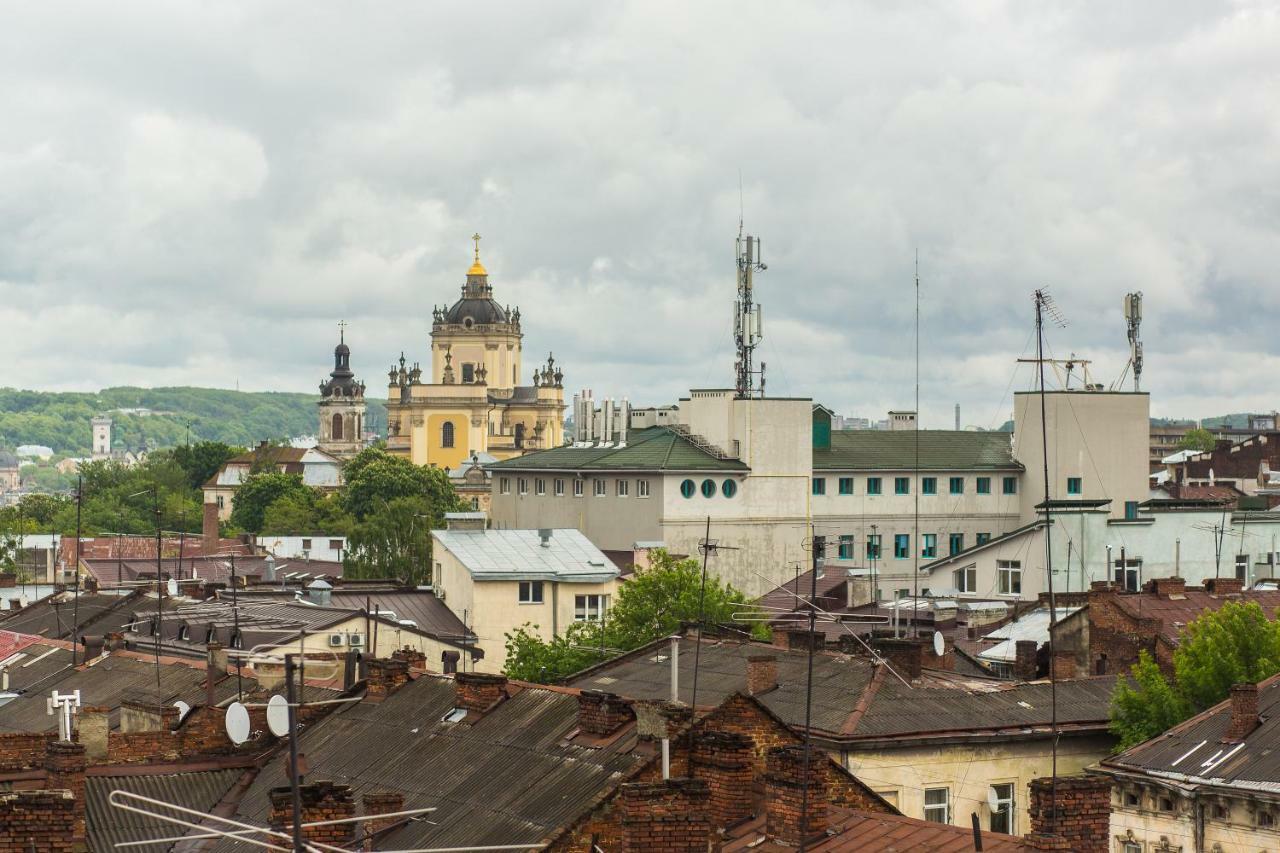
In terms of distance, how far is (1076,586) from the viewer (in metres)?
68.6

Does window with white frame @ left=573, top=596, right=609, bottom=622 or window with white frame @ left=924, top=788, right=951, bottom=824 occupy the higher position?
window with white frame @ left=573, top=596, right=609, bottom=622

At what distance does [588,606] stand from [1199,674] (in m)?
36.6

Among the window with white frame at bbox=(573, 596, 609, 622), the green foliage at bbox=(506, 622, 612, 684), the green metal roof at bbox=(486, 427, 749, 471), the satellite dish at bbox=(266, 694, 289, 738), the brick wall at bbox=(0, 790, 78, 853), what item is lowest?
the green foliage at bbox=(506, 622, 612, 684)

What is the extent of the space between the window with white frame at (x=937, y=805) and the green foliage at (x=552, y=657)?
1992cm

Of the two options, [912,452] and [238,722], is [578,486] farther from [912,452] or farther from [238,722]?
[238,722]

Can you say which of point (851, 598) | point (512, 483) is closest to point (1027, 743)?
point (851, 598)

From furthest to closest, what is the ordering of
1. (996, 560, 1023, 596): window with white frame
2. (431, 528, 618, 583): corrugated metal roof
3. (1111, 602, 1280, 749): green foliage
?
(431, 528, 618, 583): corrugated metal roof → (996, 560, 1023, 596): window with white frame → (1111, 602, 1280, 749): green foliage

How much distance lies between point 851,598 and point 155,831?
42.4 m

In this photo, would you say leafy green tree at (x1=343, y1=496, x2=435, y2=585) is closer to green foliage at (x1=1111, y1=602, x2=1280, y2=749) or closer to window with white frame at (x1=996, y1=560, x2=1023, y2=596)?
window with white frame at (x1=996, y1=560, x2=1023, y2=596)

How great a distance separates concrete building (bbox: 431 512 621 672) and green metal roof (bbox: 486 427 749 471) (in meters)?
11.7

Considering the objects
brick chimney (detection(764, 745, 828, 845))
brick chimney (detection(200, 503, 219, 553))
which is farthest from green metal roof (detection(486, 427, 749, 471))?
brick chimney (detection(764, 745, 828, 845))

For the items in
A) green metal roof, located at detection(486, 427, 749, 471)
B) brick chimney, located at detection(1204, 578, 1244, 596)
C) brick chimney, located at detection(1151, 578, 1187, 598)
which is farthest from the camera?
green metal roof, located at detection(486, 427, 749, 471)

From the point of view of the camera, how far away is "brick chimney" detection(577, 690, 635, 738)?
2502 cm

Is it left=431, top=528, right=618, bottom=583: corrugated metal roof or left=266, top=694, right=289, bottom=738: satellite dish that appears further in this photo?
left=431, top=528, right=618, bottom=583: corrugated metal roof
